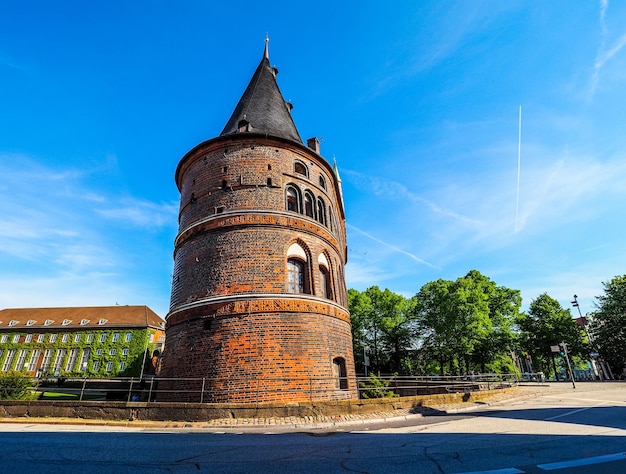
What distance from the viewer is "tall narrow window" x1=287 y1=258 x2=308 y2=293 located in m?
12.7

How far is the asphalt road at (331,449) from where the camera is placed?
15.1 ft

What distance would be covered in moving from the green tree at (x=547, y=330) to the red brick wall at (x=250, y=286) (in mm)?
32017

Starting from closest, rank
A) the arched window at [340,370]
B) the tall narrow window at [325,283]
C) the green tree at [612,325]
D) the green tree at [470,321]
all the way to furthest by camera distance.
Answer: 1. the arched window at [340,370]
2. the tall narrow window at [325,283]
3. the green tree at [470,321]
4. the green tree at [612,325]

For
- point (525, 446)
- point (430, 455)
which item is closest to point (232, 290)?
point (430, 455)

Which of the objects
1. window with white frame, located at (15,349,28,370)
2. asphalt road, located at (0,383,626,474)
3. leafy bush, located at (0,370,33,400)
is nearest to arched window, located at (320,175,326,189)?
asphalt road, located at (0,383,626,474)

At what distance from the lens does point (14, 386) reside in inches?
414

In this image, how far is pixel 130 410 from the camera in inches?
370

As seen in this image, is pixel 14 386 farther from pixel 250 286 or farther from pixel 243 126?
pixel 243 126

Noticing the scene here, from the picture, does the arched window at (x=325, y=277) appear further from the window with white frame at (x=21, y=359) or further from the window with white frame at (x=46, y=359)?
the window with white frame at (x=21, y=359)

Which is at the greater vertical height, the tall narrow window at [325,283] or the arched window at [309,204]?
the arched window at [309,204]

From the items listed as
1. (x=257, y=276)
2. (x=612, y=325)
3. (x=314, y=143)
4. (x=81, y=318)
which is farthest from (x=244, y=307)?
(x=81, y=318)

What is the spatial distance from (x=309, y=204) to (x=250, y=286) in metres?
5.18

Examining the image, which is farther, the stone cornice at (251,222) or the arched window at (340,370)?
the stone cornice at (251,222)

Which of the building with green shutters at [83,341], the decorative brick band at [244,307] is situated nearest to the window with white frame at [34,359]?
the building with green shutters at [83,341]
